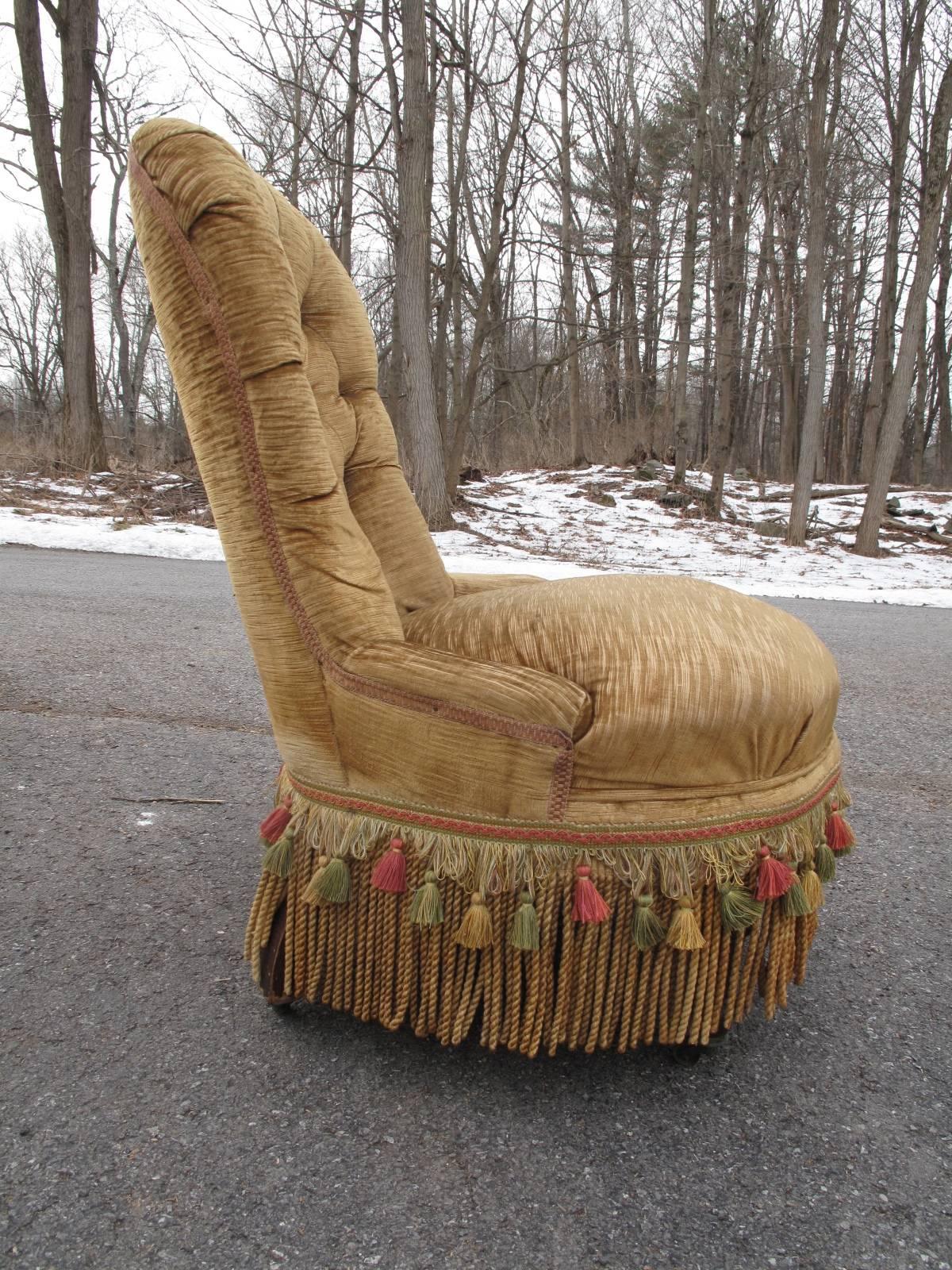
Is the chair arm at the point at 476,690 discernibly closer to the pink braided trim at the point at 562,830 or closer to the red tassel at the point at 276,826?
the pink braided trim at the point at 562,830

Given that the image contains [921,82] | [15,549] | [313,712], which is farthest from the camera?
[921,82]

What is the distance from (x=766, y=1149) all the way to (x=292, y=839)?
0.74 metres

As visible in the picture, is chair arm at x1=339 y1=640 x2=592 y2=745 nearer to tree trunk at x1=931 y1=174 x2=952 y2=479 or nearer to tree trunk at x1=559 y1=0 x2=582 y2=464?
tree trunk at x1=559 y1=0 x2=582 y2=464

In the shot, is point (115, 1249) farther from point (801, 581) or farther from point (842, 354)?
point (842, 354)

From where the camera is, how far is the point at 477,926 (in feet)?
3.49

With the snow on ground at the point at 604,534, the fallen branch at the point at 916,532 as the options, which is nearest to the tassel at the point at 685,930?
the snow on ground at the point at 604,534

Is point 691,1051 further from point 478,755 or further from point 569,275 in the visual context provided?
point 569,275

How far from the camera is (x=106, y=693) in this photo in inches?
108

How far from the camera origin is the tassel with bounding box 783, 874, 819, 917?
113cm

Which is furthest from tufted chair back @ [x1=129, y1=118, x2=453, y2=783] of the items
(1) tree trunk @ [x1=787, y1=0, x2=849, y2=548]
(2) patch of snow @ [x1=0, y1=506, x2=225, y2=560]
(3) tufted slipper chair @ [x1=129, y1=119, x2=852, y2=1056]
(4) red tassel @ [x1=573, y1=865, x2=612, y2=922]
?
(1) tree trunk @ [x1=787, y1=0, x2=849, y2=548]

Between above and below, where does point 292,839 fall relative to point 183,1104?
above

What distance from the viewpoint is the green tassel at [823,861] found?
1199 millimetres

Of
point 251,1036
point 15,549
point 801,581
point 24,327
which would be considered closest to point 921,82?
point 801,581

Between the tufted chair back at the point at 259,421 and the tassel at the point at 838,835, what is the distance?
701 millimetres
